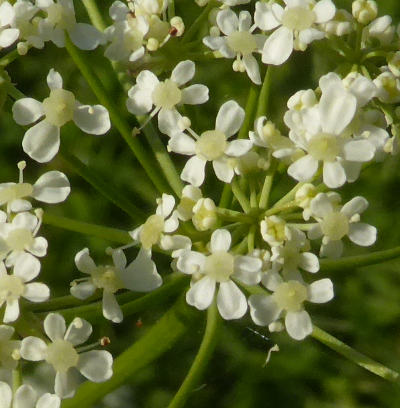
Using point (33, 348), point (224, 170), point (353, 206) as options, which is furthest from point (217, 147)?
point (33, 348)

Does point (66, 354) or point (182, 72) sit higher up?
point (182, 72)

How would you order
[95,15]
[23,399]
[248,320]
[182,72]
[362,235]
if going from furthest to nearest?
[248,320] → [95,15] → [182,72] → [362,235] → [23,399]

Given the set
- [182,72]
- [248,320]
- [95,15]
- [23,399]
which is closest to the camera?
[23,399]

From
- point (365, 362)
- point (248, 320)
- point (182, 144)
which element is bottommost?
point (248, 320)

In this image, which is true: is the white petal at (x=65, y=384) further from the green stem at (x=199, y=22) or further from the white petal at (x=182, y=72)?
the green stem at (x=199, y=22)

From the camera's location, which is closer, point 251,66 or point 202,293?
point 202,293

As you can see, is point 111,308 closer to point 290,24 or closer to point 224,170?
point 224,170

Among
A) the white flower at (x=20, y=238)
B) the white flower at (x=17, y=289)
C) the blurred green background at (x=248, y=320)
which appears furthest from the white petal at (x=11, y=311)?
the blurred green background at (x=248, y=320)
